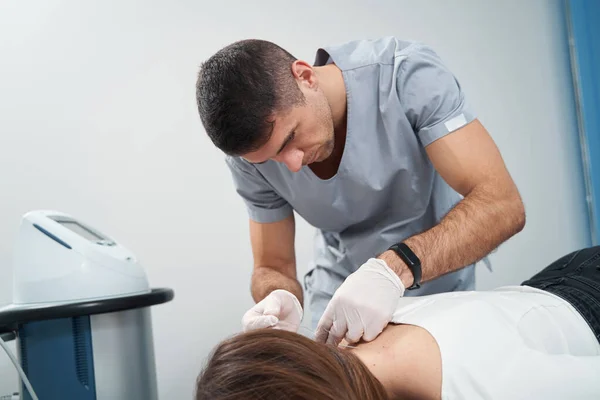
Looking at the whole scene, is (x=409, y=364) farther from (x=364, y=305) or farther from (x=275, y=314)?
(x=275, y=314)

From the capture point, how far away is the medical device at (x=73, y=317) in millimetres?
1418

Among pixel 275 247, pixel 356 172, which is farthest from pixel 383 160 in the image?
pixel 275 247

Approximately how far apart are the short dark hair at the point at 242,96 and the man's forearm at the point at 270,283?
19.4 inches

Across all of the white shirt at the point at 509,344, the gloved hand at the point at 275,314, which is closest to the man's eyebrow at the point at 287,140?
the gloved hand at the point at 275,314

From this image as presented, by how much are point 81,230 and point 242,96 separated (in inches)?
25.5

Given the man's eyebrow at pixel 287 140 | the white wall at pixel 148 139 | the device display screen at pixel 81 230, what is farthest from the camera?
the white wall at pixel 148 139

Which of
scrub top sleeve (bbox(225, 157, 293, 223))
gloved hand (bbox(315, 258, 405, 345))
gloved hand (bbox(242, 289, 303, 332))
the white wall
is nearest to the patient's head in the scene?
gloved hand (bbox(315, 258, 405, 345))

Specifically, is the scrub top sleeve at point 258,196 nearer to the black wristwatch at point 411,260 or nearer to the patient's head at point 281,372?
the black wristwatch at point 411,260

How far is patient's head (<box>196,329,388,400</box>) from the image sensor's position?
0.82 metres

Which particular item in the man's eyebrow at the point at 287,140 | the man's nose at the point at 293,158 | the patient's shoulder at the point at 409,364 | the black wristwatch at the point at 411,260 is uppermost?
the man's eyebrow at the point at 287,140

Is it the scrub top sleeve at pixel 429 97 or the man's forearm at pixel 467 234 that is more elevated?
the scrub top sleeve at pixel 429 97

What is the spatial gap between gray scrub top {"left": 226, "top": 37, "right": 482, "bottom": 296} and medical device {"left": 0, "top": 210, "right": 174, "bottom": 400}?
47 cm

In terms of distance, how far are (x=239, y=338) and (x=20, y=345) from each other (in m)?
0.79

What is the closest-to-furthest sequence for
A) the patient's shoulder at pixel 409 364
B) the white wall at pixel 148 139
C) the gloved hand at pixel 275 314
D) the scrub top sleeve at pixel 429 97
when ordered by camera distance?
the patient's shoulder at pixel 409 364, the gloved hand at pixel 275 314, the scrub top sleeve at pixel 429 97, the white wall at pixel 148 139
